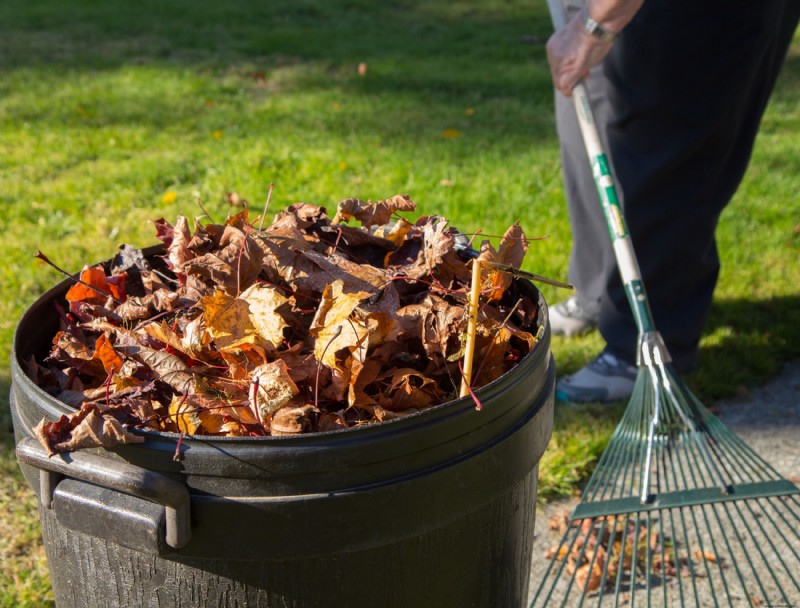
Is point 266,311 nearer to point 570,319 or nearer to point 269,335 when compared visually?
point 269,335

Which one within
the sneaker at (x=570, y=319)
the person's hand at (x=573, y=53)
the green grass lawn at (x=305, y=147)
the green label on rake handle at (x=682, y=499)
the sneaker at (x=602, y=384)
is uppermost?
the person's hand at (x=573, y=53)

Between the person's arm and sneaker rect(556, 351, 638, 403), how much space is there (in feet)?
3.36

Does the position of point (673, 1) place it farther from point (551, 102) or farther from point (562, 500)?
point (551, 102)

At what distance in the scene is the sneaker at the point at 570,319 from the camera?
347 centimetres

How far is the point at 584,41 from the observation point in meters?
2.44

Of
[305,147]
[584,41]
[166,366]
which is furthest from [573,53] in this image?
[305,147]

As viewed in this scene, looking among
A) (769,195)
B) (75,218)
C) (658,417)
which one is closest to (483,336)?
(658,417)

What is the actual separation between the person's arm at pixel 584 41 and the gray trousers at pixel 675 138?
0.32 m

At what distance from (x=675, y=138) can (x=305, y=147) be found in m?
2.68

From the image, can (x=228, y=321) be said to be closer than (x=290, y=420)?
No

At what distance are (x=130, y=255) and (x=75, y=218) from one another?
274 cm

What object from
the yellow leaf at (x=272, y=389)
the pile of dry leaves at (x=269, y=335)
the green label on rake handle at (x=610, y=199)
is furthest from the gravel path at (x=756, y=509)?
the yellow leaf at (x=272, y=389)

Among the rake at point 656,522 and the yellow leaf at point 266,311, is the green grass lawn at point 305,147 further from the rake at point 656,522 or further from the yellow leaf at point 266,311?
the yellow leaf at point 266,311

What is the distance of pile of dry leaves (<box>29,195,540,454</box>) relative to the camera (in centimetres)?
132
